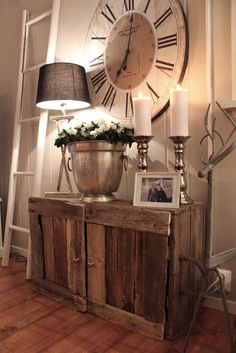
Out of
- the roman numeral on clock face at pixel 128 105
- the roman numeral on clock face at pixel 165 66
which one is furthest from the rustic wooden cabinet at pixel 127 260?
the roman numeral on clock face at pixel 165 66

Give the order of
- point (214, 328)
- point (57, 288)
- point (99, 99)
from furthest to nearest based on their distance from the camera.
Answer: point (99, 99) → point (57, 288) → point (214, 328)

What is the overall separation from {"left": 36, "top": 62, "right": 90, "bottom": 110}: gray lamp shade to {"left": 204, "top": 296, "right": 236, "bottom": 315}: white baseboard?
3.97ft

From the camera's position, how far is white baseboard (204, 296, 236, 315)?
1.35m

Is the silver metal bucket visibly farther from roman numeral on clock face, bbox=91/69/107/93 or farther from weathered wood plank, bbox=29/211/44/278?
roman numeral on clock face, bbox=91/69/107/93

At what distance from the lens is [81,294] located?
1.42 m

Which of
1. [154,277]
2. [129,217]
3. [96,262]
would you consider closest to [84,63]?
[129,217]

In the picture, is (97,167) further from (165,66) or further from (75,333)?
(75,333)

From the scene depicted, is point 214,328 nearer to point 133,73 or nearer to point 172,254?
point 172,254

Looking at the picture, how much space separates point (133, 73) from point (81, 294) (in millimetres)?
1151

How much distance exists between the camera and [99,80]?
177 cm

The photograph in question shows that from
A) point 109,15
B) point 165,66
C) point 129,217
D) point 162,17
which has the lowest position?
point 129,217

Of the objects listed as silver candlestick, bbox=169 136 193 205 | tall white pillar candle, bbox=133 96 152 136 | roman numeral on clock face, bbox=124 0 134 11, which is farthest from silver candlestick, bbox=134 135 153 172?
roman numeral on clock face, bbox=124 0 134 11

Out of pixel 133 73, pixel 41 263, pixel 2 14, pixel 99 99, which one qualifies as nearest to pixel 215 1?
pixel 133 73

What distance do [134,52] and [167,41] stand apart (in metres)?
0.20
